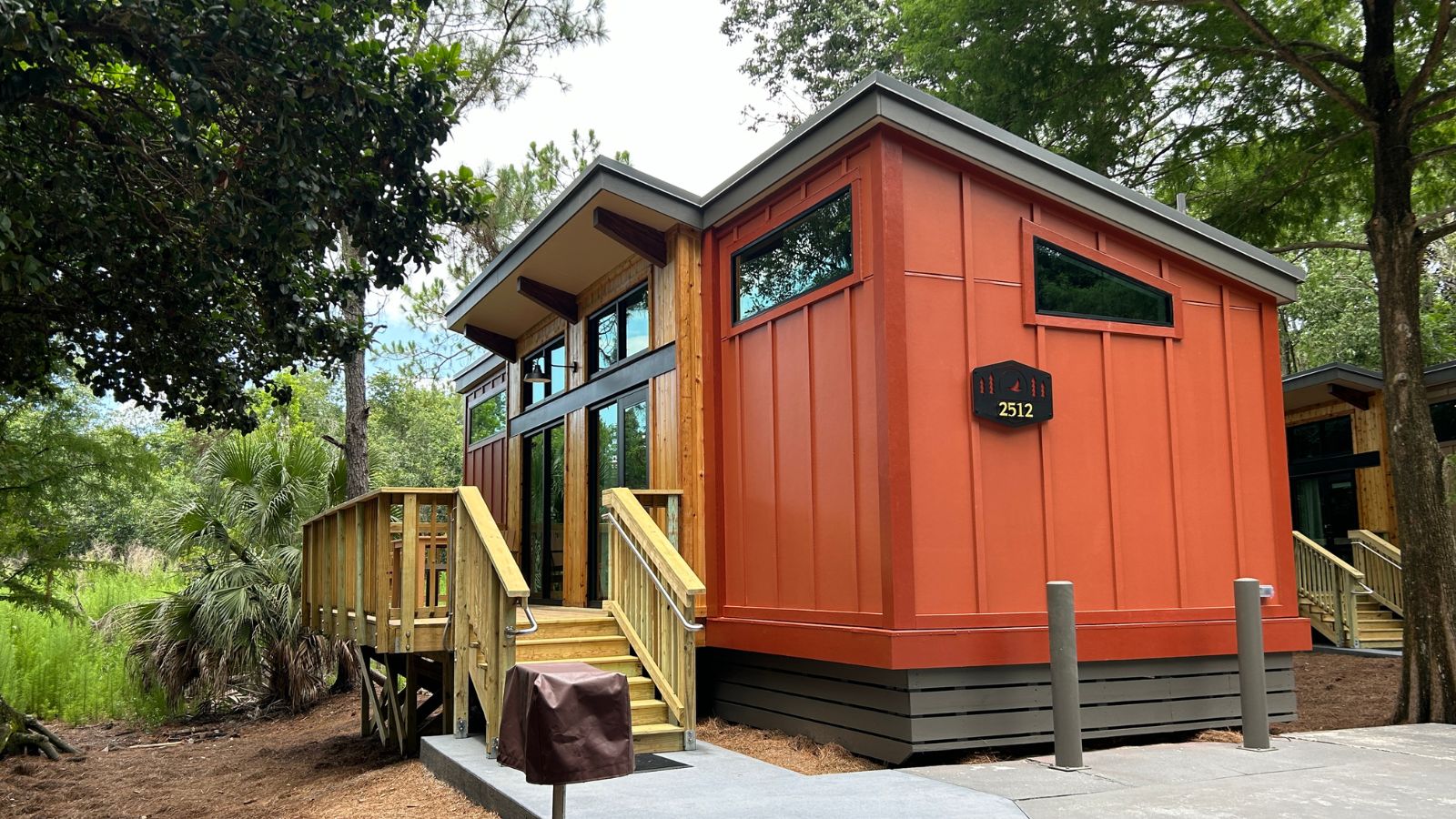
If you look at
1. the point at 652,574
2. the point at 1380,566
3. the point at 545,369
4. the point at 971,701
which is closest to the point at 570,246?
the point at 545,369

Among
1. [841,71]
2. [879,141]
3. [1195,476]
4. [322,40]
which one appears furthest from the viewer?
[841,71]

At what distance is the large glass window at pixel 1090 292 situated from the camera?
25.6ft

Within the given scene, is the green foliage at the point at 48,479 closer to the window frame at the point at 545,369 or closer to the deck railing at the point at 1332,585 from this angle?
the window frame at the point at 545,369

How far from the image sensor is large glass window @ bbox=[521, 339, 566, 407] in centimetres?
1266

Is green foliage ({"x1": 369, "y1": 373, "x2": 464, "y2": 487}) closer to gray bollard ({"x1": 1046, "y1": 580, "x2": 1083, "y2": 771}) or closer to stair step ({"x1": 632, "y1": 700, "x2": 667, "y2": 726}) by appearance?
stair step ({"x1": 632, "y1": 700, "x2": 667, "y2": 726})

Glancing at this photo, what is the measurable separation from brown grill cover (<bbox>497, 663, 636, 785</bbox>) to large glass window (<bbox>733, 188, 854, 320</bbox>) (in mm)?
4075

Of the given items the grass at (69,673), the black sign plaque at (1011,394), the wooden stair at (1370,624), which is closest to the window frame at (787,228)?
the black sign plaque at (1011,394)

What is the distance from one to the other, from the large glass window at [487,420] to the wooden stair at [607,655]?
7.39 m

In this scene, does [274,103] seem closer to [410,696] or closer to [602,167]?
[602,167]

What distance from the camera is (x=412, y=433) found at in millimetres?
34594

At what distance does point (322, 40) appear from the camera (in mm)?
6285

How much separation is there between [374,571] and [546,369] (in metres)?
4.78

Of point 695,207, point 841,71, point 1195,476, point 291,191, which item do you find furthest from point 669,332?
point 841,71

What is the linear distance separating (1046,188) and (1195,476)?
7.91ft
